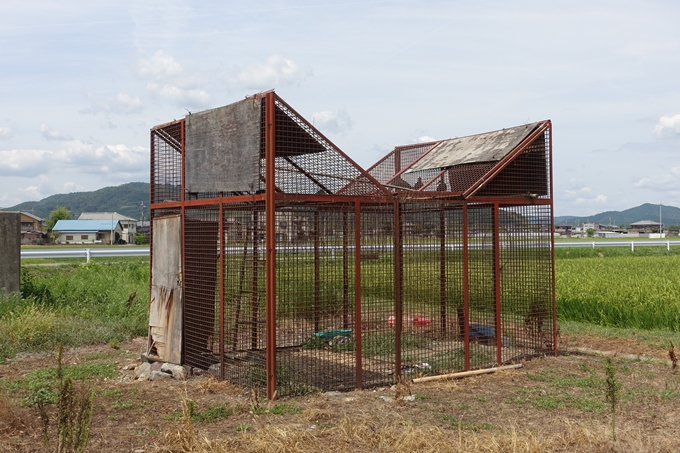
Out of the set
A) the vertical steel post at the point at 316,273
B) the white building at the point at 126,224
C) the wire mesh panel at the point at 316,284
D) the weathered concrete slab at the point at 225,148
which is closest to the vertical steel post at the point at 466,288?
the wire mesh panel at the point at 316,284

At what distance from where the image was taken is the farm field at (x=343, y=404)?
625cm

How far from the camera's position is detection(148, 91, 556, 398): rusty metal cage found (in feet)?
27.2

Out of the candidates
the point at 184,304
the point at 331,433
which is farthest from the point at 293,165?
the point at 331,433

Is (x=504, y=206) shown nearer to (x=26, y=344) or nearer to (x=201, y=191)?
(x=201, y=191)

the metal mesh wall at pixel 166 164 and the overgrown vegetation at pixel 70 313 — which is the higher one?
the metal mesh wall at pixel 166 164

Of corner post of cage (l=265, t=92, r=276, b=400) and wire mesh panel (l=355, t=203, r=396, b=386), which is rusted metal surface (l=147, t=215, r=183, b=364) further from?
wire mesh panel (l=355, t=203, r=396, b=386)

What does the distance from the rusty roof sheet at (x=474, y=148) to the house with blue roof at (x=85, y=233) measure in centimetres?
8276

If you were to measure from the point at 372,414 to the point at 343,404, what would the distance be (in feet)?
1.87

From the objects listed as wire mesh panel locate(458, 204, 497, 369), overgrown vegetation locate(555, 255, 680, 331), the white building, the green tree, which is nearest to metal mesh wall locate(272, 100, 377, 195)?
wire mesh panel locate(458, 204, 497, 369)

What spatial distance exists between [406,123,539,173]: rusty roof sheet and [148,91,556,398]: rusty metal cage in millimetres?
47

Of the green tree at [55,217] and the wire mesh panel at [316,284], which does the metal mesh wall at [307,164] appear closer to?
the wire mesh panel at [316,284]

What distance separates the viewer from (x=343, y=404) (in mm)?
7805

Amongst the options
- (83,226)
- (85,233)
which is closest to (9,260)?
(85,233)

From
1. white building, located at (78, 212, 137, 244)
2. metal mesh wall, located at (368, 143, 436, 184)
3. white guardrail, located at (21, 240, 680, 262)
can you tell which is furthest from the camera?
white building, located at (78, 212, 137, 244)
